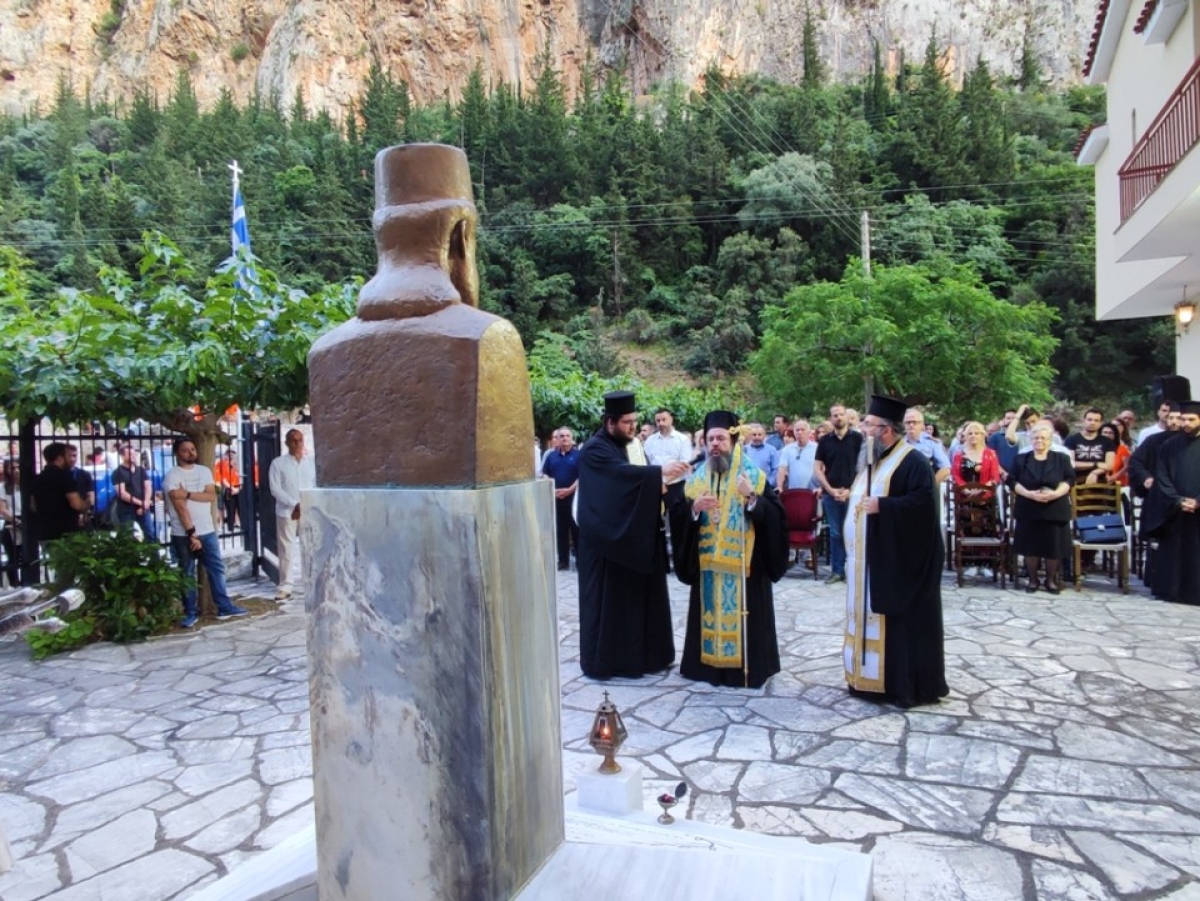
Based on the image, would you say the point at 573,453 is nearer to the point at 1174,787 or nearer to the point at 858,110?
the point at 1174,787

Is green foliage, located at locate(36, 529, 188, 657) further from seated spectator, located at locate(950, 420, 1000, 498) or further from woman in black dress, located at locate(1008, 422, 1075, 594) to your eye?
woman in black dress, located at locate(1008, 422, 1075, 594)

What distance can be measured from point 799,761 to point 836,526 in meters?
5.03

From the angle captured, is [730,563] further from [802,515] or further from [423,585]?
[802,515]

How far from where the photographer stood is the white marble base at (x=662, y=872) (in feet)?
8.54

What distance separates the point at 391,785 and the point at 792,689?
373 cm

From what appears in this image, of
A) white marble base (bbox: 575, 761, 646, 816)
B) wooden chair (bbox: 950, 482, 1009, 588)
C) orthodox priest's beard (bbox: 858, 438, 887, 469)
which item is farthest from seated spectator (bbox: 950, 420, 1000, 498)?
white marble base (bbox: 575, 761, 646, 816)

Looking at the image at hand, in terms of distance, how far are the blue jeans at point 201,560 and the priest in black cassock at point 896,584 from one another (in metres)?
5.86

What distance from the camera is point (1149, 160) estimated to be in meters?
11.7

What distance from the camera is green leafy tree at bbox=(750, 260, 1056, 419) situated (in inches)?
750

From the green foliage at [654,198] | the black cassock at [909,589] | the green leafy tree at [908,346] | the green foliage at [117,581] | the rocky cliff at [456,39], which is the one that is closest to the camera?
the black cassock at [909,589]

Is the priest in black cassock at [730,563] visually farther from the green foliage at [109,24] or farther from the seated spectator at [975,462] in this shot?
the green foliage at [109,24]

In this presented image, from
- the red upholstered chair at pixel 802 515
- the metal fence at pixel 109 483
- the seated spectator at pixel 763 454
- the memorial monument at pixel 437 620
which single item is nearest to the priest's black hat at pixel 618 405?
the memorial monument at pixel 437 620

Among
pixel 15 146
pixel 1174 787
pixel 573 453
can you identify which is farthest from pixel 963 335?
pixel 15 146

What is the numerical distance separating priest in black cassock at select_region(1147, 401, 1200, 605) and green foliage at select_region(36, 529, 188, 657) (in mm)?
9332
